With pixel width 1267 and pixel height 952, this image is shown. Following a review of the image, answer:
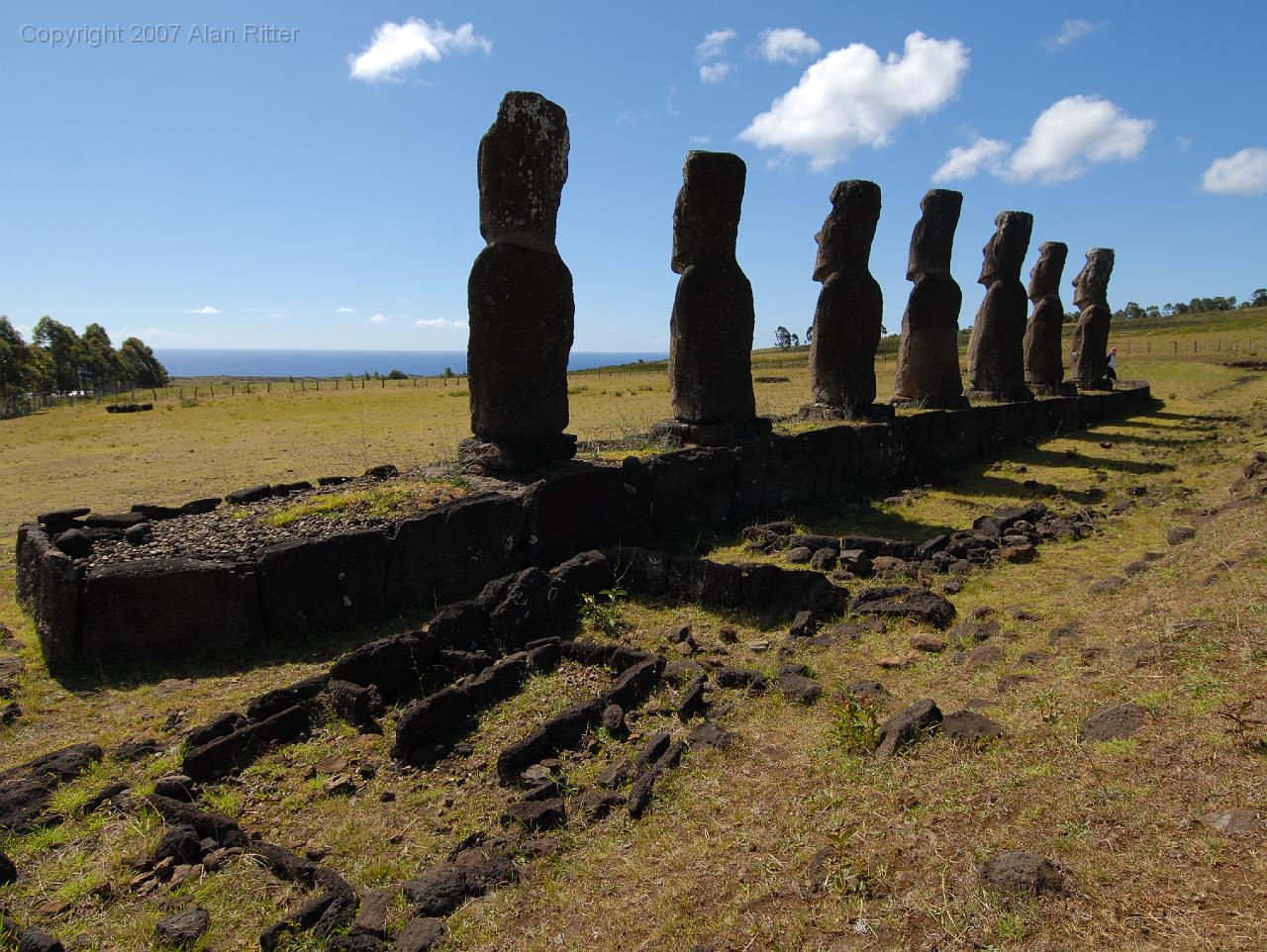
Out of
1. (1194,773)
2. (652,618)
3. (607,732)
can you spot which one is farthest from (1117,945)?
(652,618)

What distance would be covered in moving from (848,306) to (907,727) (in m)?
9.16

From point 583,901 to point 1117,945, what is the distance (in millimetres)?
1869

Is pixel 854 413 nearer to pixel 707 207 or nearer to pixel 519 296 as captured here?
pixel 707 207

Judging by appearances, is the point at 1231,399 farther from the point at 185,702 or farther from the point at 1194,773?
the point at 185,702

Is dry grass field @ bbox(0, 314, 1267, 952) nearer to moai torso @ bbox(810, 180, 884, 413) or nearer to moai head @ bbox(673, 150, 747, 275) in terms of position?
moai head @ bbox(673, 150, 747, 275)

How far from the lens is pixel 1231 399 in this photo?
22.4 metres

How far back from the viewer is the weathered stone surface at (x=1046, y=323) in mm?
18750

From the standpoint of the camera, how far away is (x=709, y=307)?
31.0 feet

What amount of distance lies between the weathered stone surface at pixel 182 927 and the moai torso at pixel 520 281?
5153mm

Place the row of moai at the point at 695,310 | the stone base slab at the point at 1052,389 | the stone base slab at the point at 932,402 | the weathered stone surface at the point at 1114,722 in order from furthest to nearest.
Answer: the stone base slab at the point at 1052,389
the stone base slab at the point at 932,402
the row of moai at the point at 695,310
the weathered stone surface at the point at 1114,722

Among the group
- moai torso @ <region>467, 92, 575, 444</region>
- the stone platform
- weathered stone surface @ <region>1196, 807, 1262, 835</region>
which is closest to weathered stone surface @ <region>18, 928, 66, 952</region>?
the stone platform

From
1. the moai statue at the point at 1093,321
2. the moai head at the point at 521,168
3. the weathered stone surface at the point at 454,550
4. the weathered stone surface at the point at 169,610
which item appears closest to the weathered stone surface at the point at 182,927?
the weathered stone surface at the point at 169,610

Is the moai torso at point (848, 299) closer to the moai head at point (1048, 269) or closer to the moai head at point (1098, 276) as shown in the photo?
the moai head at point (1048, 269)

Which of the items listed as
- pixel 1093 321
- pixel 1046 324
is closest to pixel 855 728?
pixel 1046 324
